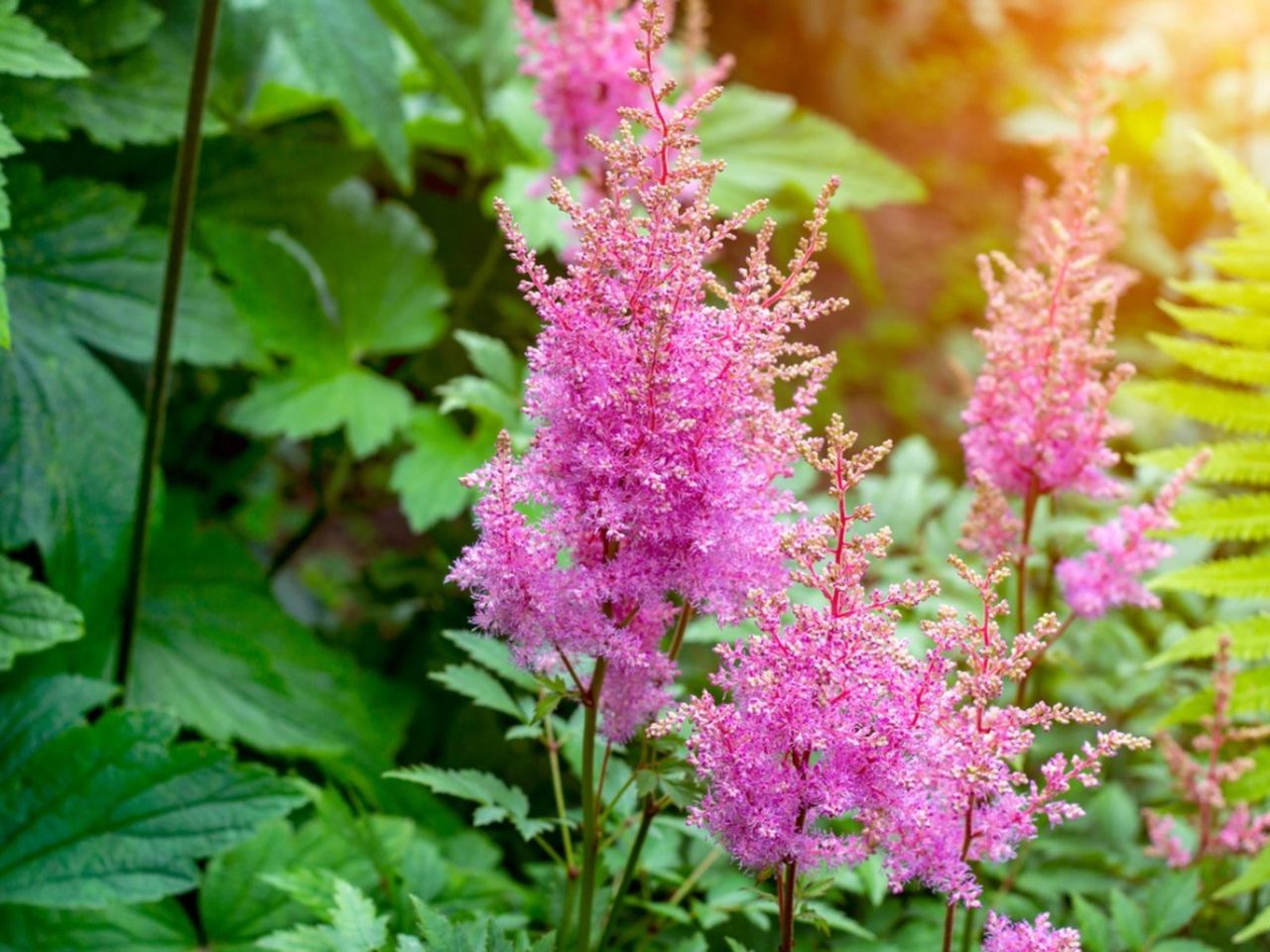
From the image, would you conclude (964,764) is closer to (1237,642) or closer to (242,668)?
(1237,642)

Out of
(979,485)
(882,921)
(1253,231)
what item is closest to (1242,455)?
(1253,231)

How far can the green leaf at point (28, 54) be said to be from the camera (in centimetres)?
148

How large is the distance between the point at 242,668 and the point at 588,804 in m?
1.18

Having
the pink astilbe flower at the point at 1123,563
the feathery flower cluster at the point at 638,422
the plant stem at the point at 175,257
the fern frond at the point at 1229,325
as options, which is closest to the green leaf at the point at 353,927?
the feathery flower cluster at the point at 638,422

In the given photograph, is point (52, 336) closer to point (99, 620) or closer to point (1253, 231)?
point (99, 620)

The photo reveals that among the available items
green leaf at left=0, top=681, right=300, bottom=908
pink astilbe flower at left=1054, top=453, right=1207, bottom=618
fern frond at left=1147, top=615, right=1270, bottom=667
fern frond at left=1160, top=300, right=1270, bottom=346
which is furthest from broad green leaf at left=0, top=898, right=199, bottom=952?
fern frond at left=1160, top=300, right=1270, bottom=346

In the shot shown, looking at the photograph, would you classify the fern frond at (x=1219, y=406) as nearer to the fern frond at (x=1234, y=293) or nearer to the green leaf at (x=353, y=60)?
the fern frond at (x=1234, y=293)

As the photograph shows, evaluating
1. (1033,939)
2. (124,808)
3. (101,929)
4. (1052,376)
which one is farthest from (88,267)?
(1033,939)

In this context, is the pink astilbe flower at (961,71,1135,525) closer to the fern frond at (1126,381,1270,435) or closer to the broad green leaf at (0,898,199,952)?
the fern frond at (1126,381,1270,435)

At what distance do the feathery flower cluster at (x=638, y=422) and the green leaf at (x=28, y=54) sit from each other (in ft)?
2.45

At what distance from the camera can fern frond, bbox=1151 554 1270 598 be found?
1762 millimetres

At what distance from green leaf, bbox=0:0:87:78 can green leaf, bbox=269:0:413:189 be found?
0.50 meters

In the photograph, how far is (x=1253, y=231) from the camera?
2.06 meters

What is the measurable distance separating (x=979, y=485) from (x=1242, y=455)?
0.69 meters
